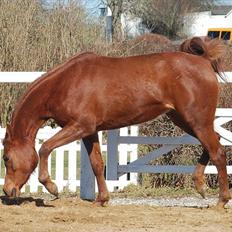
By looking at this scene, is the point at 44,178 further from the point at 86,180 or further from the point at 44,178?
the point at 86,180

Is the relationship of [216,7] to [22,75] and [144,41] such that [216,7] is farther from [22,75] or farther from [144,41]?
[22,75]

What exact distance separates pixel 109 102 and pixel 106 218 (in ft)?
4.77

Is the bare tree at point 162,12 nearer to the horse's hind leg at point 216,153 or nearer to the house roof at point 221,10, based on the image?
the house roof at point 221,10

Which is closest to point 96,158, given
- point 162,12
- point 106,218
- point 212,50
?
point 106,218

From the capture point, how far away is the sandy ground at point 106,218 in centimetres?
712

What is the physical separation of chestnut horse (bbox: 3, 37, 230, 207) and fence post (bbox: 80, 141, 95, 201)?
3.86 feet

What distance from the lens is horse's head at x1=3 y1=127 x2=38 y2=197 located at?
329 inches

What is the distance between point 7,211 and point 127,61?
2224 millimetres

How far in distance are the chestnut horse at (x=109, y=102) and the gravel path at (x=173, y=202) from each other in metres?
0.79

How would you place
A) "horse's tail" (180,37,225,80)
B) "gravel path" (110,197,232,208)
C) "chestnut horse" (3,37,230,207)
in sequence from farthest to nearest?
1. "gravel path" (110,197,232,208)
2. "horse's tail" (180,37,225,80)
3. "chestnut horse" (3,37,230,207)

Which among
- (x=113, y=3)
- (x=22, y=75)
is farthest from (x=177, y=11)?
(x=22, y=75)

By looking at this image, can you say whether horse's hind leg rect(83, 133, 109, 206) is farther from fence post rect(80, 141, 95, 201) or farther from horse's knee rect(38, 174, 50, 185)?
horse's knee rect(38, 174, 50, 185)

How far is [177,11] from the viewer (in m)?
47.4

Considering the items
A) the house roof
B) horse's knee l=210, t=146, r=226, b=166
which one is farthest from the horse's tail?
the house roof
